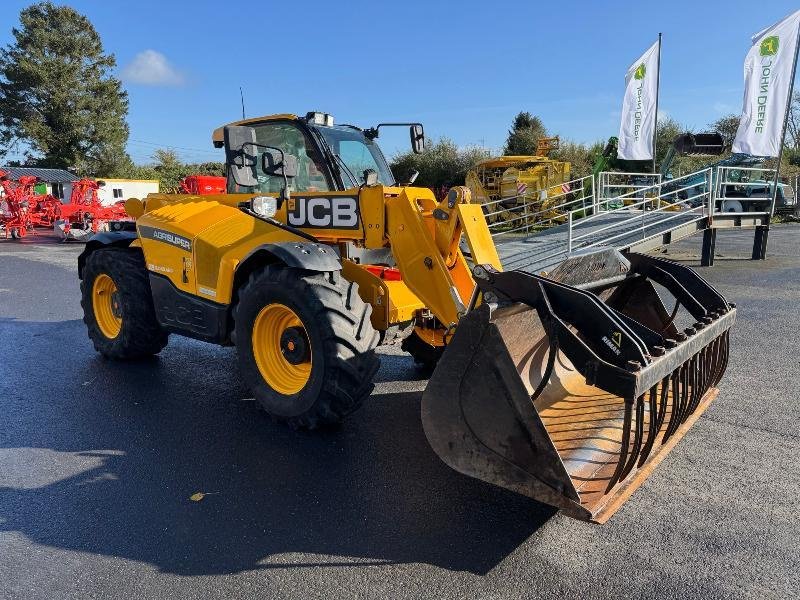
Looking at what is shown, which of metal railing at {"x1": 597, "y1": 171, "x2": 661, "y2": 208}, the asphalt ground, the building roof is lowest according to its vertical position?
the asphalt ground

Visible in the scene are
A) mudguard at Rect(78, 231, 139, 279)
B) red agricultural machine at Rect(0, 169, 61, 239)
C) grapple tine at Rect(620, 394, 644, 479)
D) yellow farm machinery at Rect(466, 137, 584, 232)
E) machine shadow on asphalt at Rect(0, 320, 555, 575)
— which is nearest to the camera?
grapple tine at Rect(620, 394, 644, 479)

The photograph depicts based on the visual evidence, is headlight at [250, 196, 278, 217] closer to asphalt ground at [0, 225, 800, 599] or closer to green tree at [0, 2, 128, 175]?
asphalt ground at [0, 225, 800, 599]

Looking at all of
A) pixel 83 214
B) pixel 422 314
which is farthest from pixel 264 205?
pixel 83 214

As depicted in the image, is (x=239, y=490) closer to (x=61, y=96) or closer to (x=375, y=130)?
(x=375, y=130)

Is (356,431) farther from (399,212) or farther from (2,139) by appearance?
(2,139)

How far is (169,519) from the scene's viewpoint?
3113mm

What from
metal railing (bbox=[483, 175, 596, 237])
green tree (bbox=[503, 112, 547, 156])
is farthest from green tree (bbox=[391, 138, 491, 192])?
metal railing (bbox=[483, 175, 596, 237])

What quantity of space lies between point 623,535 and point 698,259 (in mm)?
12879

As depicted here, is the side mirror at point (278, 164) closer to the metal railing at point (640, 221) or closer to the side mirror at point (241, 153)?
the side mirror at point (241, 153)

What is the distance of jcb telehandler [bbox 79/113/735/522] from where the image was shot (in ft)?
9.12

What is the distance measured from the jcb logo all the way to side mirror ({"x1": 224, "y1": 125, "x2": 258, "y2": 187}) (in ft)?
A: 1.37

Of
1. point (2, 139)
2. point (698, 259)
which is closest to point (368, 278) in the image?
point (698, 259)

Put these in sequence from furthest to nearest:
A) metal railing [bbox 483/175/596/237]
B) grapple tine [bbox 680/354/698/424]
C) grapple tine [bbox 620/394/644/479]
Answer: metal railing [bbox 483/175/596/237]
grapple tine [bbox 680/354/698/424]
grapple tine [bbox 620/394/644/479]

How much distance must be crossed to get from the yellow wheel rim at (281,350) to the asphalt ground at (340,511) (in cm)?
37
